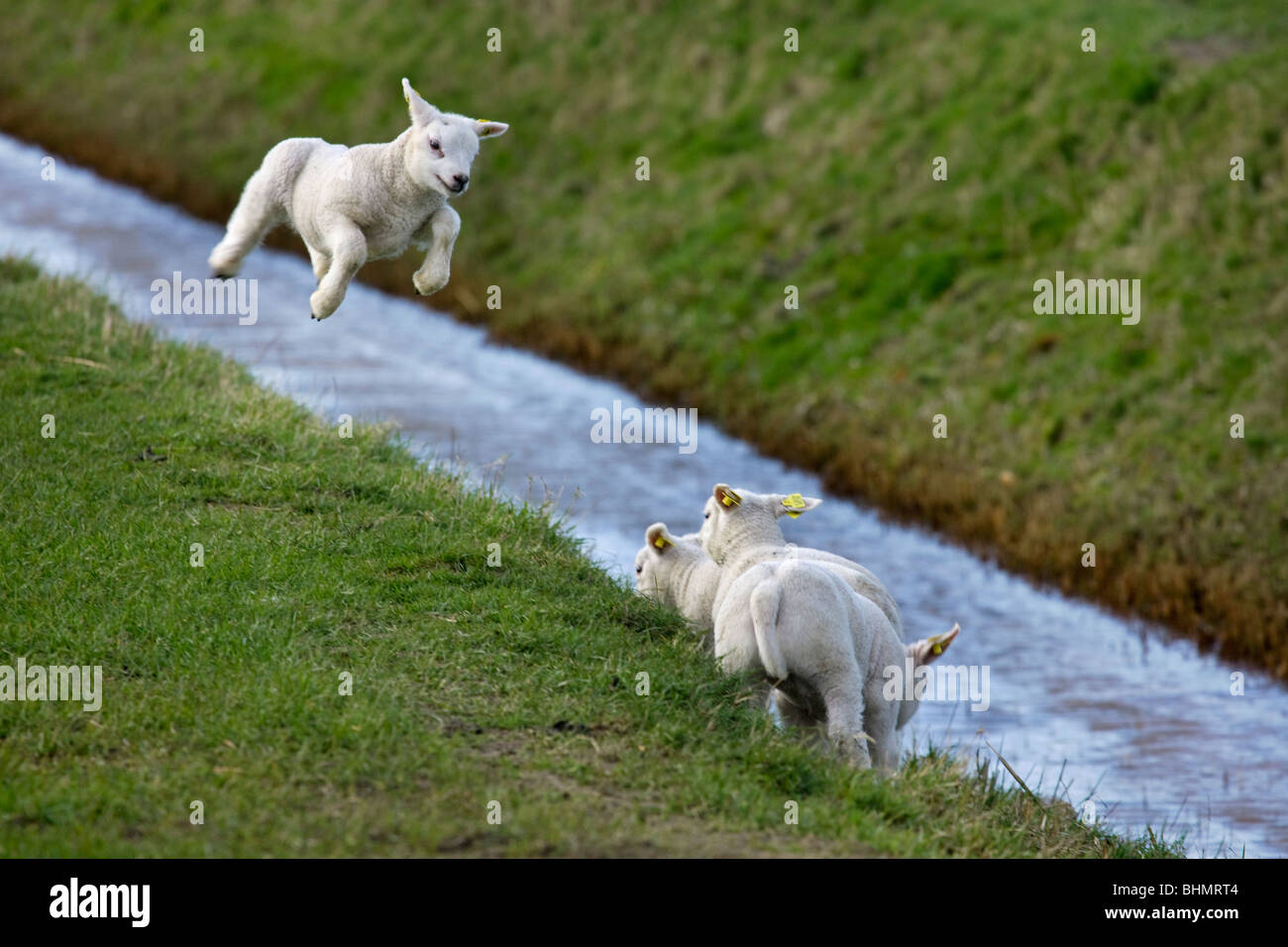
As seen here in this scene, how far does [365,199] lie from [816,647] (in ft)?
12.2

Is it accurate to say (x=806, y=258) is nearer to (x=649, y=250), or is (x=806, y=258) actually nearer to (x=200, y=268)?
Result: (x=649, y=250)

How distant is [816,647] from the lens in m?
9.25

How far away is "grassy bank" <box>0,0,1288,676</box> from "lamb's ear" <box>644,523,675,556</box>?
8.66 metres

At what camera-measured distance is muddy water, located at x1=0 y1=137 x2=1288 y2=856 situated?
14.3 m

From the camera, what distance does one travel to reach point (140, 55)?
40688 mm

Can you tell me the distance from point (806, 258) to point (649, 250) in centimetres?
334

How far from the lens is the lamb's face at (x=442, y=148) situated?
7.98m

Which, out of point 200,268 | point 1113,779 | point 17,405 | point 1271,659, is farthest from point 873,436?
point 200,268

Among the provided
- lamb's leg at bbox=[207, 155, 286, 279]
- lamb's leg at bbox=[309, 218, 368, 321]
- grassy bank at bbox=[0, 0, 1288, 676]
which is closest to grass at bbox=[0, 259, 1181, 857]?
lamb's leg at bbox=[309, 218, 368, 321]
